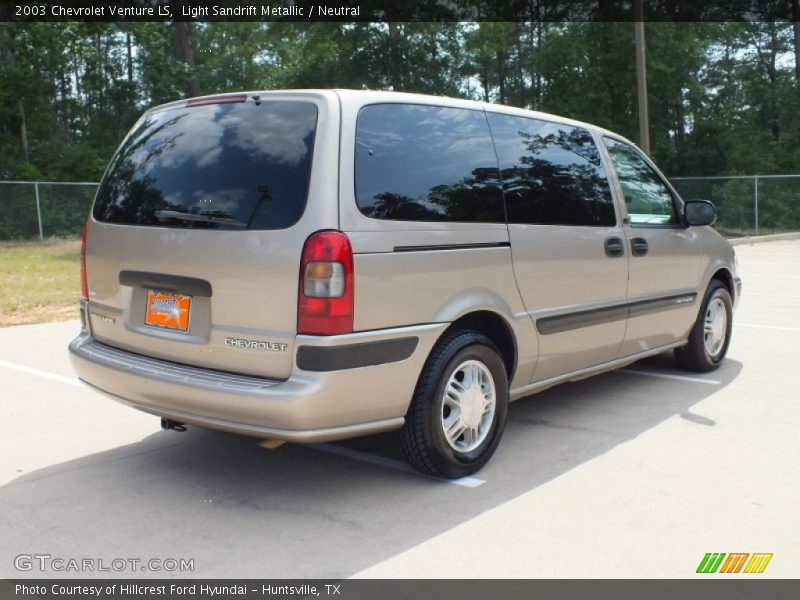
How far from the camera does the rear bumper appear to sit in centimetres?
347

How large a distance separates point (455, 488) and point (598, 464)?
33.4 inches

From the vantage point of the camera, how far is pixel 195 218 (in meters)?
3.82

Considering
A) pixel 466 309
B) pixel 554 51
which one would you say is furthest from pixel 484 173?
pixel 554 51

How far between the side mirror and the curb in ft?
59.7

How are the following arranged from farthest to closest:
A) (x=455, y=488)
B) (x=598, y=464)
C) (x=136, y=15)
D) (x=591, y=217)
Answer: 1. (x=136, y=15)
2. (x=591, y=217)
3. (x=598, y=464)
4. (x=455, y=488)

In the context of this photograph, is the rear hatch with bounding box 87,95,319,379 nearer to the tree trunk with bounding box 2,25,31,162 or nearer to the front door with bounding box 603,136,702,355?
the front door with bounding box 603,136,702,355

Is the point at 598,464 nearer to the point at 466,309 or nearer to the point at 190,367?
the point at 466,309

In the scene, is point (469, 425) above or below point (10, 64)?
below

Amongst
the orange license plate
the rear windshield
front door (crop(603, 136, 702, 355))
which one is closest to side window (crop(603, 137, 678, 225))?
front door (crop(603, 136, 702, 355))

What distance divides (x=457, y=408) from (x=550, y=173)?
1.62 metres

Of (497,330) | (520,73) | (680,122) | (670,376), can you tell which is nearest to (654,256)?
(670,376)

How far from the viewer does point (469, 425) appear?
4164mm

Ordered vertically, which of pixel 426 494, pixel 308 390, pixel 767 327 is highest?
pixel 308 390

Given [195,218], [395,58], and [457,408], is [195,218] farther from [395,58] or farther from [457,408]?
[395,58]
